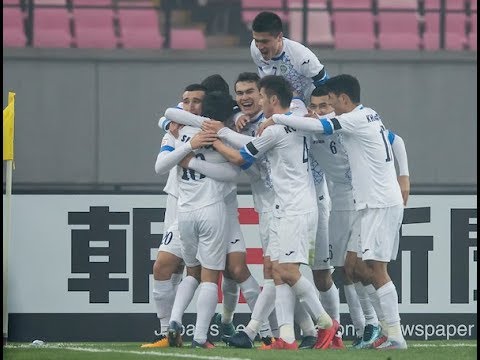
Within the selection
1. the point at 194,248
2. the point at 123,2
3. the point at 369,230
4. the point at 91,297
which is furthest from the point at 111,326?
the point at 123,2

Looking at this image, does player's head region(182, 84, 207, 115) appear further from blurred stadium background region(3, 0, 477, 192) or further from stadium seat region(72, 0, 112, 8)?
stadium seat region(72, 0, 112, 8)

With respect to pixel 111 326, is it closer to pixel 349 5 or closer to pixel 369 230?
pixel 369 230

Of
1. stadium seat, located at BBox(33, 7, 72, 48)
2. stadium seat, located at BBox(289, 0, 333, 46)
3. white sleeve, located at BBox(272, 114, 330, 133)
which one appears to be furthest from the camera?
stadium seat, located at BBox(289, 0, 333, 46)

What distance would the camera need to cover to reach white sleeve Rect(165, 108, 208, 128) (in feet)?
28.4

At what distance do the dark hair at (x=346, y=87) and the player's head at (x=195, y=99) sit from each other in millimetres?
941

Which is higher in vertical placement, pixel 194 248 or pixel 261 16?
pixel 261 16

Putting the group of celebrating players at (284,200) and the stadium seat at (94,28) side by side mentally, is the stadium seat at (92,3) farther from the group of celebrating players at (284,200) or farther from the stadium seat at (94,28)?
the group of celebrating players at (284,200)

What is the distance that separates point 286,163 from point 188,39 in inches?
261

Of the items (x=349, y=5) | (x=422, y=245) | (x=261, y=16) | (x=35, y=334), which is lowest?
(x=35, y=334)

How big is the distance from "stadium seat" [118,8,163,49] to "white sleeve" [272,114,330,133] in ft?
21.5

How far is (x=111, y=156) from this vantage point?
13.0 meters

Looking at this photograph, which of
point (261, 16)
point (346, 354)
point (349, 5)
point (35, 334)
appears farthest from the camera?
point (349, 5)

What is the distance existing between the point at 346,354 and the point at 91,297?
346cm

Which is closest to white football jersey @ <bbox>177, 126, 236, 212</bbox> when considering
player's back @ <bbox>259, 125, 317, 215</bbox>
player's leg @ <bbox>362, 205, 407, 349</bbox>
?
player's back @ <bbox>259, 125, 317, 215</bbox>
